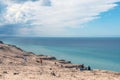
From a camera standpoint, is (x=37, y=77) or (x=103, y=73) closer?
(x=37, y=77)

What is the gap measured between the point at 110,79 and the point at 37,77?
1537 cm

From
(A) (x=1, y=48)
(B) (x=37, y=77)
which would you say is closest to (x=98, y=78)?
(B) (x=37, y=77)

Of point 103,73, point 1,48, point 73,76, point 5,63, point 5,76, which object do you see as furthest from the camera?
point 1,48

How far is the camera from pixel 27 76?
177 ft

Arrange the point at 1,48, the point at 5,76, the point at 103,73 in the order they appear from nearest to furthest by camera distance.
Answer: the point at 5,76 → the point at 103,73 → the point at 1,48

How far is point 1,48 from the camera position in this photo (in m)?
98.1

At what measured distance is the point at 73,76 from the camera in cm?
5644

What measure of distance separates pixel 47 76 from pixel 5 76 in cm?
880

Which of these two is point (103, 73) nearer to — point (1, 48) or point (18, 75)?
point (18, 75)

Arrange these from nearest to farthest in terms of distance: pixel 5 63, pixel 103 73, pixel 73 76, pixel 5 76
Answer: pixel 5 76
pixel 73 76
pixel 103 73
pixel 5 63

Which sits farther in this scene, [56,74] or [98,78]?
[56,74]

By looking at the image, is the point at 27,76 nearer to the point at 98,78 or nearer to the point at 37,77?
the point at 37,77

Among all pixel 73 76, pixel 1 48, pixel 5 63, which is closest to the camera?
pixel 73 76

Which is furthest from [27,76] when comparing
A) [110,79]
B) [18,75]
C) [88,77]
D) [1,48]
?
[1,48]
